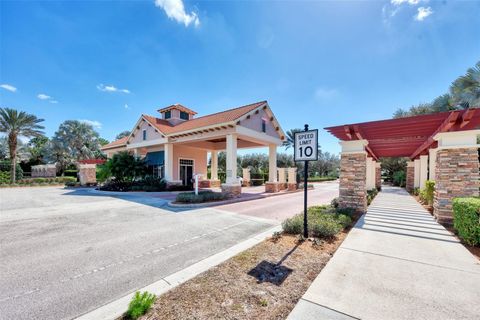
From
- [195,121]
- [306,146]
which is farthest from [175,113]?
[306,146]

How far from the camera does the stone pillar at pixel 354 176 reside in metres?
7.92

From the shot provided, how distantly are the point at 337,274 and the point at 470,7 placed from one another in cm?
1054

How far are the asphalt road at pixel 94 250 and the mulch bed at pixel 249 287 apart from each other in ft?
2.70

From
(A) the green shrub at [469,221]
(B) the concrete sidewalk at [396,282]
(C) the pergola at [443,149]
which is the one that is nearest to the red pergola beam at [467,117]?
(C) the pergola at [443,149]

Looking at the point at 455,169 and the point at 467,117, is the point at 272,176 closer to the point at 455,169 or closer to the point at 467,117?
the point at 455,169

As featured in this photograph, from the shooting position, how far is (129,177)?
1794 centimetres

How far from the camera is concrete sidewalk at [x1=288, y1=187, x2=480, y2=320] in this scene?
8.25 feet

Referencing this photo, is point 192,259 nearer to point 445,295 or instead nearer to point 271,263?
point 271,263

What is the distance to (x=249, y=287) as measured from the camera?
304 cm

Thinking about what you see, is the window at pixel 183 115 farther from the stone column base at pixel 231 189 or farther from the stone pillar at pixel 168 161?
the stone column base at pixel 231 189

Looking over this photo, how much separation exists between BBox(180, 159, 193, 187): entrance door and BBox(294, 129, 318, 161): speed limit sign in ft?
51.3

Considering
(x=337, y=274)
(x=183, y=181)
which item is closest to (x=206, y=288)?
(x=337, y=274)

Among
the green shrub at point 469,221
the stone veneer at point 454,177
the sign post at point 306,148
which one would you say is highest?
the sign post at point 306,148

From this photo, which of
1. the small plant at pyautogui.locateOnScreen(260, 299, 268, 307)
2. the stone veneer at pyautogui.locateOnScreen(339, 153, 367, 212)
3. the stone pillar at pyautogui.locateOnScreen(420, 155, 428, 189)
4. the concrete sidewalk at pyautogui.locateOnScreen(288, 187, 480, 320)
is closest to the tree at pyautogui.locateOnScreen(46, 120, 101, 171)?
the stone veneer at pyautogui.locateOnScreen(339, 153, 367, 212)
